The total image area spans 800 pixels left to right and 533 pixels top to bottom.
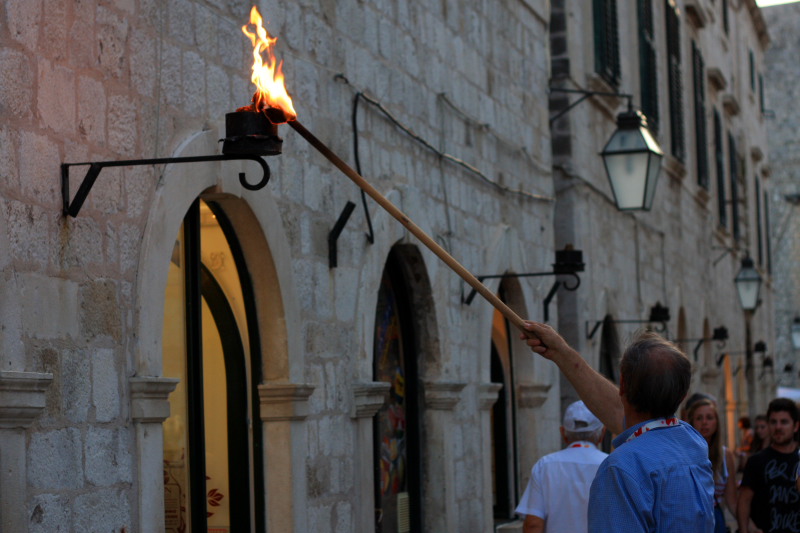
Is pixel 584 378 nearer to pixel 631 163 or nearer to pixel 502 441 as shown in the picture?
pixel 631 163

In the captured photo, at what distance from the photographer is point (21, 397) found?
427 cm

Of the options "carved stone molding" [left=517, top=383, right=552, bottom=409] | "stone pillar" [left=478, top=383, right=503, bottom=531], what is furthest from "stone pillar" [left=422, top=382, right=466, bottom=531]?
"carved stone molding" [left=517, top=383, right=552, bottom=409]

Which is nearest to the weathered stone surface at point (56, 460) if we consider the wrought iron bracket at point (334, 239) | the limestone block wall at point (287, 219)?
the limestone block wall at point (287, 219)

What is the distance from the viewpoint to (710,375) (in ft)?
66.0

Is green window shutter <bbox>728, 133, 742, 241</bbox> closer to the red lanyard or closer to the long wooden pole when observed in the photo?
the long wooden pole

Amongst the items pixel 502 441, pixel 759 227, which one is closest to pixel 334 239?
pixel 502 441

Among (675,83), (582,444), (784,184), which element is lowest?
(582,444)

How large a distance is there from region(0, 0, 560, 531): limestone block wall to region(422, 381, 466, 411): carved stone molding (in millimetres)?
19

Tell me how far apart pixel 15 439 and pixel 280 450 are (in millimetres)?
2309

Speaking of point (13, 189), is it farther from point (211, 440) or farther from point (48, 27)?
point (211, 440)

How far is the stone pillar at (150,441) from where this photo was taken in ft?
16.4

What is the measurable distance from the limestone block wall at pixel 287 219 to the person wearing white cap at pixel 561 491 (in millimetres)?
1241

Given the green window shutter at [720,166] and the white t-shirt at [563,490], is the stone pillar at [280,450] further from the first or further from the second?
the green window shutter at [720,166]

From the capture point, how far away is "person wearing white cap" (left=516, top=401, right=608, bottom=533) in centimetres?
567
